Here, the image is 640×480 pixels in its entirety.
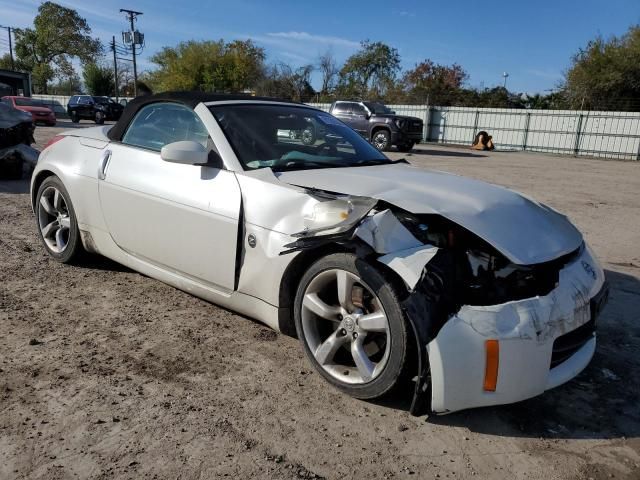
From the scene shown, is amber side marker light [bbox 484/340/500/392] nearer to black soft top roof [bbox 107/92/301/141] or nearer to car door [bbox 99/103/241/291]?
car door [bbox 99/103/241/291]

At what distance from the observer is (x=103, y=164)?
3.96m

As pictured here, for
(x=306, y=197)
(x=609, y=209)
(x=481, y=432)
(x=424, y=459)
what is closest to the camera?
(x=424, y=459)

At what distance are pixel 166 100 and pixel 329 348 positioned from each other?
7.55 feet

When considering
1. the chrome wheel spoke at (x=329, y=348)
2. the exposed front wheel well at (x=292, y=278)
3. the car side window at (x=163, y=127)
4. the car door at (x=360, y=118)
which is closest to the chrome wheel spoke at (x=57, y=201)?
the car side window at (x=163, y=127)

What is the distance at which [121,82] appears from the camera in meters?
69.4

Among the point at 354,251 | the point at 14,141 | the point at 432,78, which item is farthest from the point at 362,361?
the point at 432,78

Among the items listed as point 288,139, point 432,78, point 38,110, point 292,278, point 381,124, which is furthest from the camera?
point 432,78

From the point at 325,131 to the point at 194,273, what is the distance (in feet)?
4.85

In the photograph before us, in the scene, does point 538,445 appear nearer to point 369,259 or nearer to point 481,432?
point 481,432

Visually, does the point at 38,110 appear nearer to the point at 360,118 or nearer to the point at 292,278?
the point at 360,118

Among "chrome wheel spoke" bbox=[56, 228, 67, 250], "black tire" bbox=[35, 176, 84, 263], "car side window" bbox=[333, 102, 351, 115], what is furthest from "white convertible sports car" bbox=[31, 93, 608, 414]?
"car side window" bbox=[333, 102, 351, 115]

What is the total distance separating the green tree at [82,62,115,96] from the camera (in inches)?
2375

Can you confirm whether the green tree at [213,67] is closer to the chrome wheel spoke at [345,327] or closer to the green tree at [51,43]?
the green tree at [51,43]

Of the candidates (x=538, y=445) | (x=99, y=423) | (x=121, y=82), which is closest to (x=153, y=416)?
(x=99, y=423)
